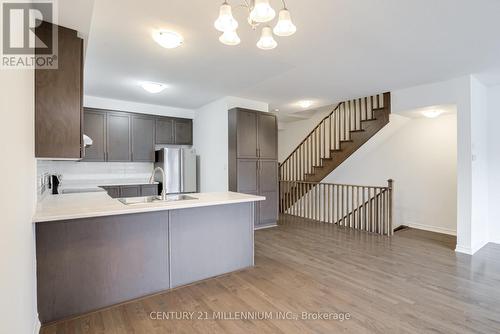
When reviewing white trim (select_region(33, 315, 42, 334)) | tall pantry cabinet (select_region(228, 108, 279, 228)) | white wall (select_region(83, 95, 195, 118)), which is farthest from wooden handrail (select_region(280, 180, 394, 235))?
white trim (select_region(33, 315, 42, 334))

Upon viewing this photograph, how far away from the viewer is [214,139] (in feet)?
17.2

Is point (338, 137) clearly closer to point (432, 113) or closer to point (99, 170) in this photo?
point (432, 113)

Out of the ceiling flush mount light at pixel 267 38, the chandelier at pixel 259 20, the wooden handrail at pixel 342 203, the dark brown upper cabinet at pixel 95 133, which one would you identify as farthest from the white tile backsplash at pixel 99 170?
the ceiling flush mount light at pixel 267 38

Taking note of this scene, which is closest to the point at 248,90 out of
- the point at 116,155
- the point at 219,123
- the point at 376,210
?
the point at 219,123

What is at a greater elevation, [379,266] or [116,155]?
[116,155]

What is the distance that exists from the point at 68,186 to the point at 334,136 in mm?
5581

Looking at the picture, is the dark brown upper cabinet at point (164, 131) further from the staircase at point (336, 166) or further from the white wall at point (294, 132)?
the white wall at point (294, 132)

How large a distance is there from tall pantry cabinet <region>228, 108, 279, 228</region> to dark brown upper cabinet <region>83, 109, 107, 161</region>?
239cm

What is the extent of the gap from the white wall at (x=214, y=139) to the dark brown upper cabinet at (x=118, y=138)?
1.49 m

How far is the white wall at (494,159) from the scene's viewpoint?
404 centimetres

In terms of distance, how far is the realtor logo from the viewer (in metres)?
1.19

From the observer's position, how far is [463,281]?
2.69 meters

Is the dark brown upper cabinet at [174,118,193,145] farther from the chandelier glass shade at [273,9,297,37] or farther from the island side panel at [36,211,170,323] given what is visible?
the chandelier glass shade at [273,9,297,37]

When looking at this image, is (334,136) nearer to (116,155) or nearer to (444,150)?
(444,150)
